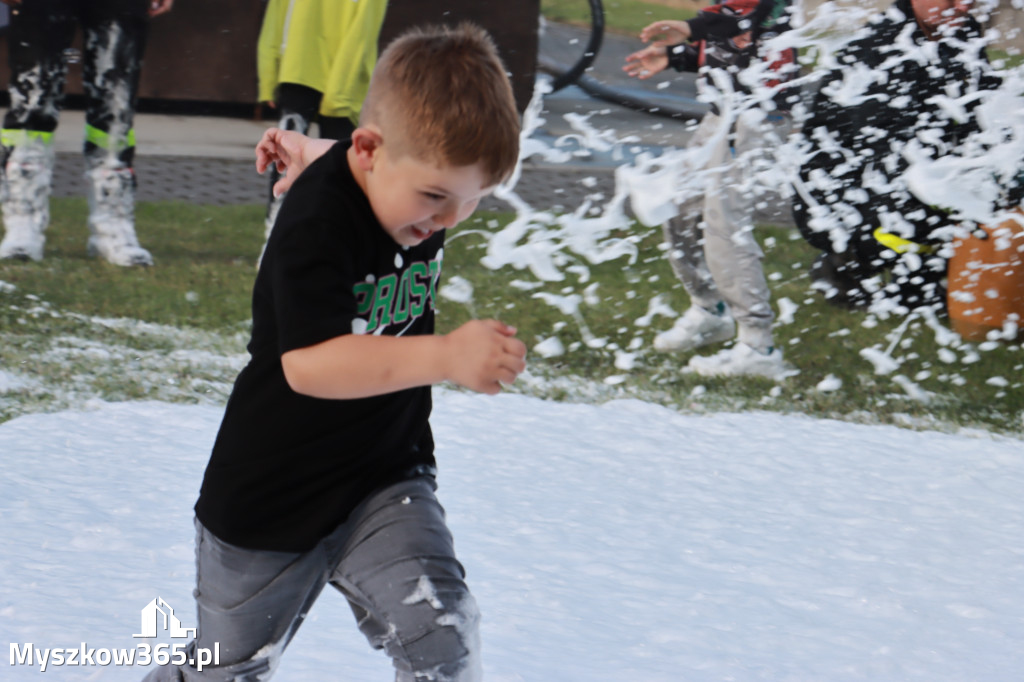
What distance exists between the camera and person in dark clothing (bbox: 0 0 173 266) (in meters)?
4.32

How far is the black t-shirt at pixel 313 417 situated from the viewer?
4.76 feet

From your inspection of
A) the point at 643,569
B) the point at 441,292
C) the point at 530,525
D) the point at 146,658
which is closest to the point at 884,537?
the point at 643,569

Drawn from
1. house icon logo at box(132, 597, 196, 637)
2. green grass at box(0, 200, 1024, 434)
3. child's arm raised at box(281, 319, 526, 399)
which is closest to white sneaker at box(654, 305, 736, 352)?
green grass at box(0, 200, 1024, 434)

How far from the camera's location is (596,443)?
3.26 m

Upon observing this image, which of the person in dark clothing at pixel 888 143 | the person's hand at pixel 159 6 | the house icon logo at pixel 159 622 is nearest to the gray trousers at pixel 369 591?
the house icon logo at pixel 159 622

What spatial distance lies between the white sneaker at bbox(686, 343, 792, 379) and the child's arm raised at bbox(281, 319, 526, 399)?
8.62 feet

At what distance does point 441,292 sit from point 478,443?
4.66 ft

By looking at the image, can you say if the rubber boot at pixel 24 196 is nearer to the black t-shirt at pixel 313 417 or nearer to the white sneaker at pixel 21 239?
the white sneaker at pixel 21 239

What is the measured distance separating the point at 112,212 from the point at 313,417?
11.2ft

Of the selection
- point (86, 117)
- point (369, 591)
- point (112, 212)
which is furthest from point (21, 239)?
point (369, 591)

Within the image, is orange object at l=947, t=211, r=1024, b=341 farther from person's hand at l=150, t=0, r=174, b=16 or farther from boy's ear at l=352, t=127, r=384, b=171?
boy's ear at l=352, t=127, r=384, b=171

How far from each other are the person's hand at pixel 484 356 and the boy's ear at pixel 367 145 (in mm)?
293

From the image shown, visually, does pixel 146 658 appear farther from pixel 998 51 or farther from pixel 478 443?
pixel 998 51

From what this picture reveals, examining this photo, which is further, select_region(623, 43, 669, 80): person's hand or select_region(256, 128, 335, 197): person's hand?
select_region(623, 43, 669, 80): person's hand
